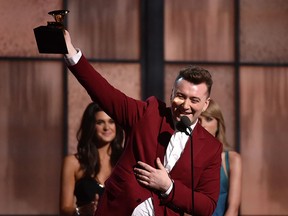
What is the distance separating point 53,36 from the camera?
13.6 ft

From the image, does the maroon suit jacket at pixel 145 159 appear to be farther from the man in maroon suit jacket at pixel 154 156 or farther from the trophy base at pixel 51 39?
the trophy base at pixel 51 39

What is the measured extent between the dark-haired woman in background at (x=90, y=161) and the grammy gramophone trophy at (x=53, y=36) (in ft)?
6.34

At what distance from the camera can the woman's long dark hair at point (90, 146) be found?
611cm

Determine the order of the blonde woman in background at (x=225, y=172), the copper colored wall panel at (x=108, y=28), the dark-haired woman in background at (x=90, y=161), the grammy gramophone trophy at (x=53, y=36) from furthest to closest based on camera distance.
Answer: the copper colored wall panel at (x=108, y=28) < the dark-haired woman in background at (x=90, y=161) < the blonde woman in background at (x=225, y=172) < the grammy gramophone trophy at (x=53, y=36)

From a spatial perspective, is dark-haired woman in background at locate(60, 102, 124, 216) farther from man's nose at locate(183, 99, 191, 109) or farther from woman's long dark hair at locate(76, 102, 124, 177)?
man's nose at locate(183, 99, 191, 109)

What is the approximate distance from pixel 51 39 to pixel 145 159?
69 cm

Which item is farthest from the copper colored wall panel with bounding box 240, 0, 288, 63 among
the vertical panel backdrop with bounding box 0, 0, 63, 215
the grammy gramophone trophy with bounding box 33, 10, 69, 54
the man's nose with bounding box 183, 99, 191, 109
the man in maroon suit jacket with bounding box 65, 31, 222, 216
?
the grammy gramophone trophy with bounding box 33, 10, 69, 54

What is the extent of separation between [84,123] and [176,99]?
6.11 feet

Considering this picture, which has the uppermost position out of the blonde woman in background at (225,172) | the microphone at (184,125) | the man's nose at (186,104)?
the man's nose at (186,104)

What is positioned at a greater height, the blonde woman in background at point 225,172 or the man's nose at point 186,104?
the man's nose at point 186,104

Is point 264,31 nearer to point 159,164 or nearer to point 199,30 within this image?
point 199,30

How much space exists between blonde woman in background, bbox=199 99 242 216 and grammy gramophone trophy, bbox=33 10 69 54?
6.04 feet

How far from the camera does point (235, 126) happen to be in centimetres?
739

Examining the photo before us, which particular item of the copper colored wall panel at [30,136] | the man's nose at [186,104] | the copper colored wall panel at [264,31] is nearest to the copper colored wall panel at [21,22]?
the copper colored wall panel at [30,136]
